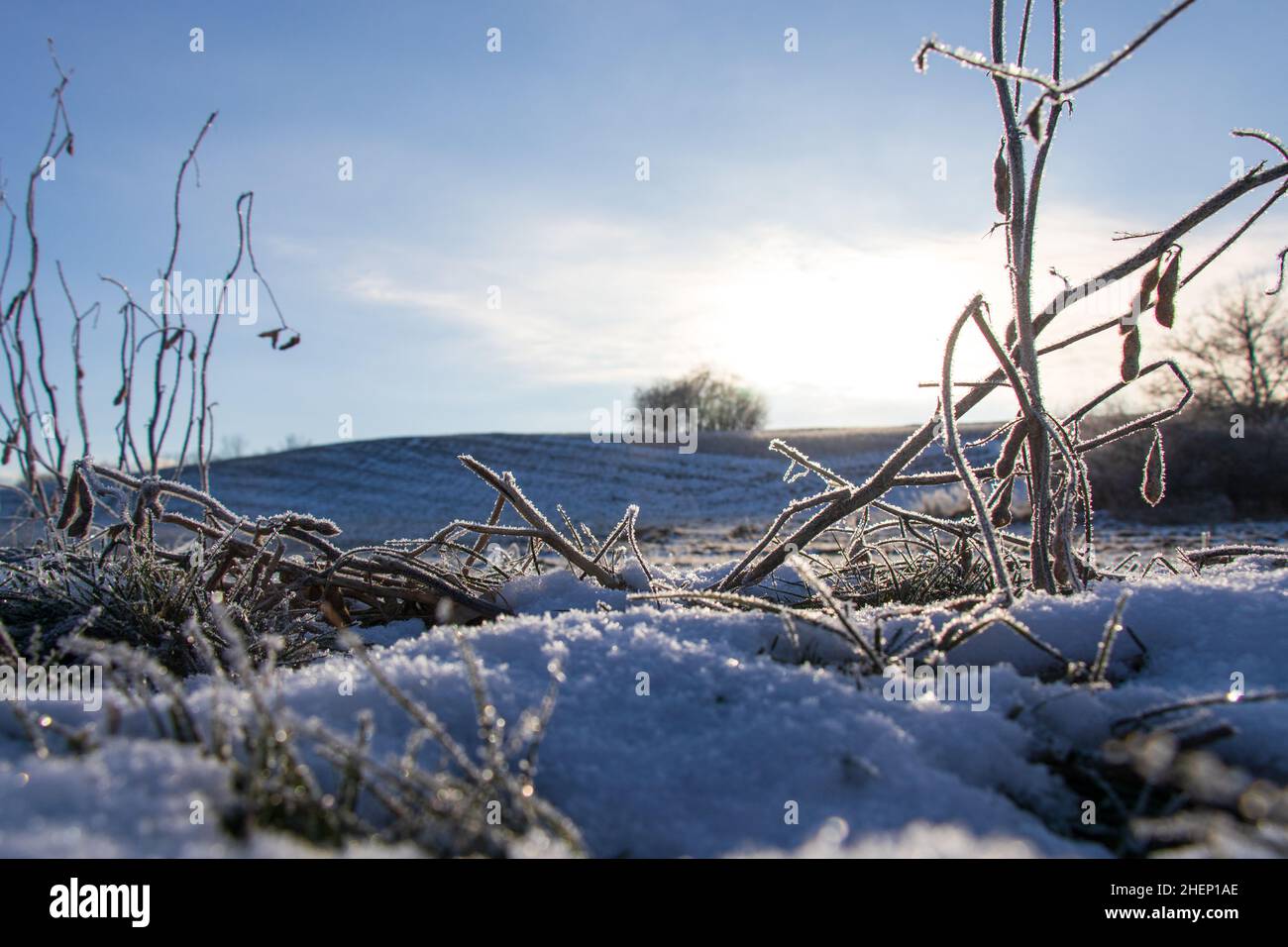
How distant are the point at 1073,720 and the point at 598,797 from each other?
56 centimetres

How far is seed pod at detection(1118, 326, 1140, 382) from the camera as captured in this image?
1.53 m

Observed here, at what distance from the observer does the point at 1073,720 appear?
1020 mm

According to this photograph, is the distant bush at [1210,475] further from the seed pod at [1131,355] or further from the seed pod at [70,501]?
the seed pod at [70,501]

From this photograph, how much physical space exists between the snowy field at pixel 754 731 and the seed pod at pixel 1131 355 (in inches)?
15.0

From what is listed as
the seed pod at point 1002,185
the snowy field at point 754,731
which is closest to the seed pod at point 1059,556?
the snowy field at point 754,731

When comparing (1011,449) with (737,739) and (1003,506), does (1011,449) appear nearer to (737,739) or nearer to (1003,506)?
(1003,506)

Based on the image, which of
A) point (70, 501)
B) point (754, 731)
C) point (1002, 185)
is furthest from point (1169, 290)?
point (70, 501)

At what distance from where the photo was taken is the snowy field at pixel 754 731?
0.77m

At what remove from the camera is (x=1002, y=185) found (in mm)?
1569

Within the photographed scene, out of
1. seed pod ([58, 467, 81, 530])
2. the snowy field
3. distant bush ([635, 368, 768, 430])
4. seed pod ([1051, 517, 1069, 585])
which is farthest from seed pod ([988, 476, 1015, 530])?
distant bush ([635, 368, 768, 430])

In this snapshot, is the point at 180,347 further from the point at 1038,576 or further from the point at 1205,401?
the point at 1205,401

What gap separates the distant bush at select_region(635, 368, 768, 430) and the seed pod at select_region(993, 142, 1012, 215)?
3720cm

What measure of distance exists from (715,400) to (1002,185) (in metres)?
37.9

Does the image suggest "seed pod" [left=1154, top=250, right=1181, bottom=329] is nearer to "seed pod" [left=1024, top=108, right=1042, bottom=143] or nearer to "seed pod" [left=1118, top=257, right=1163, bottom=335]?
"seed pod" [left=1118, top=257, right=1163, bottom=335]
